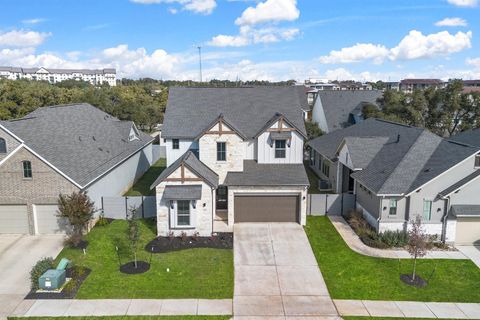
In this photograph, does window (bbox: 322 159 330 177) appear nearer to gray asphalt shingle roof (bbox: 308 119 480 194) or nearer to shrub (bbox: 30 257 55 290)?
gray asphalt shingle roof (bbox: 308 119 480 194)

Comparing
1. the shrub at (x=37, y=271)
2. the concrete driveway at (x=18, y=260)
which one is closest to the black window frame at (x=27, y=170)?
the concrete driveway at (x=18, y=260)

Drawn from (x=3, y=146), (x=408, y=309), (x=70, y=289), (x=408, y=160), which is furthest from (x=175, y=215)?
(x=408, y=160)

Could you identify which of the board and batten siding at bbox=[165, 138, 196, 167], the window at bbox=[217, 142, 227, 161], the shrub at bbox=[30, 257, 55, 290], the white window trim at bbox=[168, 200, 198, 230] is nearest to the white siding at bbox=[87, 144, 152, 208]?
the board and batten siding at bbox=[165, 138, 196, 167]

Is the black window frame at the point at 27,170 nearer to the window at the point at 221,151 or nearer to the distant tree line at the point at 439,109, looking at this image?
the window at the point at 221,151

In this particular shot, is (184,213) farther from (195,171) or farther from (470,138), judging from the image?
(470,138)

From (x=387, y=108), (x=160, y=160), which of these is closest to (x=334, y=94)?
(x=387, y=108)

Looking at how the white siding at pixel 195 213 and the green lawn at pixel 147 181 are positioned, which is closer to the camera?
the white siding at pixel 195 213
